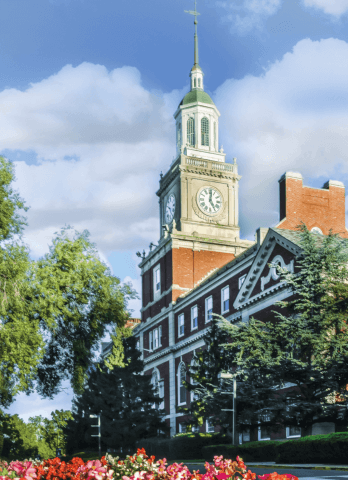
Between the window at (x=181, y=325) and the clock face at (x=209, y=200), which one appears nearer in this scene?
the window at (x=181, y=325)

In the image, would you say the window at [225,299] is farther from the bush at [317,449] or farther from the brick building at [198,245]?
the bush at [317,449]

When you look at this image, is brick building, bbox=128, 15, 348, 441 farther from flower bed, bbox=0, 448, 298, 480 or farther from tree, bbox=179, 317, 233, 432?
flower bed, bbox=0, 448, 298, 480

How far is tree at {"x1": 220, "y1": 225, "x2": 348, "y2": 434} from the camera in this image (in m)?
27.9

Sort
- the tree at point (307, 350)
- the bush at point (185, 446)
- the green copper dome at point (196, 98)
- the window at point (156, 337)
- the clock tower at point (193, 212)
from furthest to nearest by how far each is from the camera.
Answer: the green copper dome at point (196, 98) < the window at point (156, 337) < the clock tower at point (193, 212) < the bush at point (185, 446) < the tree at point (307, 350)

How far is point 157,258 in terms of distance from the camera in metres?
62.5

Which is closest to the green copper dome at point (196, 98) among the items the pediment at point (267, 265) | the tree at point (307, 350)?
the pediment at point (267, 265)

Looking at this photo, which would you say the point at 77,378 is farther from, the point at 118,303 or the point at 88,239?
the point at 88,239

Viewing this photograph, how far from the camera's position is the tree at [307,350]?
2792cm

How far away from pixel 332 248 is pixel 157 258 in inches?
1324

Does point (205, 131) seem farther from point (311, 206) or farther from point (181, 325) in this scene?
point (311, 206)

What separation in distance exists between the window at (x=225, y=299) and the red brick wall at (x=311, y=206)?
6847 mm

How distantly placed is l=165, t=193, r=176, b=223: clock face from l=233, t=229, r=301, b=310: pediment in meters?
25.2

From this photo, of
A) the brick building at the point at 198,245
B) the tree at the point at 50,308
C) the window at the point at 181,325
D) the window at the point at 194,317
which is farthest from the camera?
the window at the point at 181,325

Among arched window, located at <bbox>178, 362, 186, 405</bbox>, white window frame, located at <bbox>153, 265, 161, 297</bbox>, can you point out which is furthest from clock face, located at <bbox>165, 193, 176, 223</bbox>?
arched window, located at <bbox>178, 362, 186, 405</bbox>
